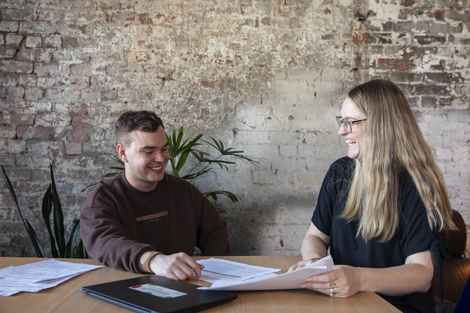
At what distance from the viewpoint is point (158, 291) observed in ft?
3.54

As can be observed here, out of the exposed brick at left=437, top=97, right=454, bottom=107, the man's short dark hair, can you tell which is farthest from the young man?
the exposed brick at left=437, top=97, right=454, bottom=107

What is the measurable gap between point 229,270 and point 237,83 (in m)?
2.12

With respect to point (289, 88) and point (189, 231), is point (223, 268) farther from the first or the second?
point (289, 88)

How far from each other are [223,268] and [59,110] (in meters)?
2.36

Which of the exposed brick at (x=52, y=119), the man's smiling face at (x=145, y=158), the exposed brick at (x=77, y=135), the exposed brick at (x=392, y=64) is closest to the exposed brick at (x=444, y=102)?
the exposed brick at (x=392, y=64)

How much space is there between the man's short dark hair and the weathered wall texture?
1.07m

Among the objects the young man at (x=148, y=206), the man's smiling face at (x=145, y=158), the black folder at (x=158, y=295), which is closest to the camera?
Answer: the black folder at (x=158, y=295)

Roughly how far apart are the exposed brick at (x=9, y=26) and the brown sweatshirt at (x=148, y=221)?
6.46 feet

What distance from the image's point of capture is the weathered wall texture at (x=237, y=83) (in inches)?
124

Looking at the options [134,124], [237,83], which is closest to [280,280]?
[134,124]

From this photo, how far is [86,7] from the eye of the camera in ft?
10.5

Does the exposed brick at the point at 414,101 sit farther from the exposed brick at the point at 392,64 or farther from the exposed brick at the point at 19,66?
the exposed brick at the point at 19,66

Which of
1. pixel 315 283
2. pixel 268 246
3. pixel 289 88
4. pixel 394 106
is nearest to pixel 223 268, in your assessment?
pixel 315 283

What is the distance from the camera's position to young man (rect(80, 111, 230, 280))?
174cm
